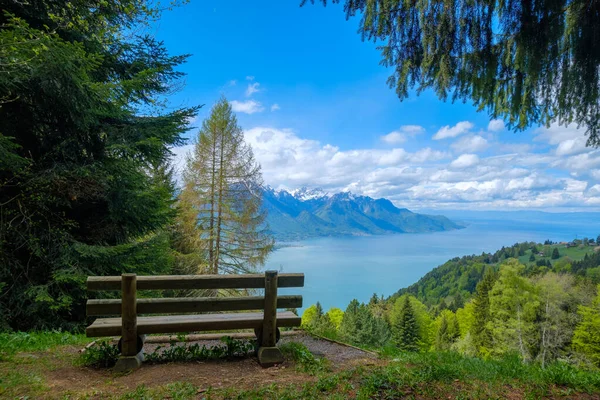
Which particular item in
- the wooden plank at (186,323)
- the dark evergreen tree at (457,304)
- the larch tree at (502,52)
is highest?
the larch tree at (502,52)

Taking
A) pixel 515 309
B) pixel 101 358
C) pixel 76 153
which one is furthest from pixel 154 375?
pixel 515 309

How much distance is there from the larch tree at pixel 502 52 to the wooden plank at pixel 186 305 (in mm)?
3325

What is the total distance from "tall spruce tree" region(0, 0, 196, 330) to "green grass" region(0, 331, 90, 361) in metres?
0.84

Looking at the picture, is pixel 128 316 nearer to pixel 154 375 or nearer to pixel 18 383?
pixel 154 375

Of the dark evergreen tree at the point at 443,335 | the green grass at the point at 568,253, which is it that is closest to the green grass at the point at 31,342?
the dark evergreen tree at the point at 443,335

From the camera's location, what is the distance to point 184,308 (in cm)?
385

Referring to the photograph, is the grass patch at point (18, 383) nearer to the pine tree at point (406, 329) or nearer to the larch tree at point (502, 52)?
the larch tree at point (502, 52)

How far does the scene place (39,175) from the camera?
6.39 metres

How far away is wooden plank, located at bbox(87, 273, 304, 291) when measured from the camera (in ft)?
11.8

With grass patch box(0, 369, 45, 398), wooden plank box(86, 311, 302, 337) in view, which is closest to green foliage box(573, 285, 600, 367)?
wooden plank box(86, 311, 302, 337)

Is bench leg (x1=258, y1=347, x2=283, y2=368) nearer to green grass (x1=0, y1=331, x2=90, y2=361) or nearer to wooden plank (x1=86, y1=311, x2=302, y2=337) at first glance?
wooden plank (x1=86, y1=311, x2=302, y2=337)

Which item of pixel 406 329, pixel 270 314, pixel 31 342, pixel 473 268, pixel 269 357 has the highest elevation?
pixel 270 314

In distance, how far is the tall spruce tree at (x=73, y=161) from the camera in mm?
5820

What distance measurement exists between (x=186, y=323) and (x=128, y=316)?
68cm
